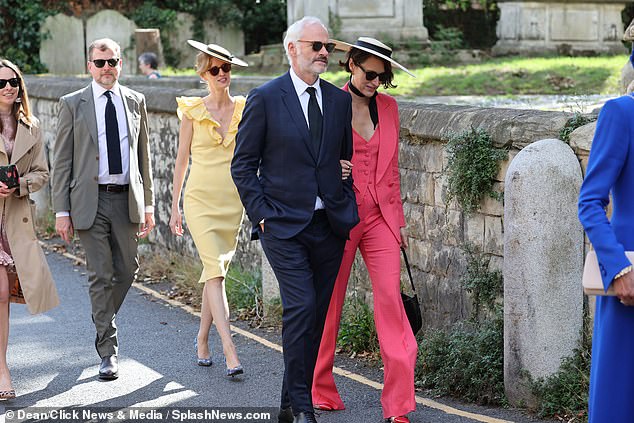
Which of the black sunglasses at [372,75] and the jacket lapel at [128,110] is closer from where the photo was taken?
the black sunglasses at [372,75]

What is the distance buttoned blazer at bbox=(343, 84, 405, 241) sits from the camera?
643cm

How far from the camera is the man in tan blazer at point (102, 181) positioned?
7.40m

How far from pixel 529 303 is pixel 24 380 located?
128 inches

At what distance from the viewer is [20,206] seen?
283 inches

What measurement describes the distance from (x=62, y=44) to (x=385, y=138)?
20515 millimetres

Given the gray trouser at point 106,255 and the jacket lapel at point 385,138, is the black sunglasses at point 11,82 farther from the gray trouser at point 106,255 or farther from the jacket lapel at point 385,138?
Answer: the jacket lapel at point 385,138

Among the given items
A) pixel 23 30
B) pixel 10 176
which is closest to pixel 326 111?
pixel 10 176

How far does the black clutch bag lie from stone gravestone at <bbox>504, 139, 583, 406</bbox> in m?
2.95

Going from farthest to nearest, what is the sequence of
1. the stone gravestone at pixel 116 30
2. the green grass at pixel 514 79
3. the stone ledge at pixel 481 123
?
the stone gravestone at pixel 116 30, the green grass at pixel 514 79, the stone ledge at pixel 481 123

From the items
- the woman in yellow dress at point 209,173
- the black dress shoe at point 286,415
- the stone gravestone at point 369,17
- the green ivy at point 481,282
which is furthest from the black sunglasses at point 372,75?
the stone gravestone at point 369,17

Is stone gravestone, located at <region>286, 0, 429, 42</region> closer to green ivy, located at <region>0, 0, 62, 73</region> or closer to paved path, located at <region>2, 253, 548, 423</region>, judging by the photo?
green ivy, located at <region>0, 0, 62, 73</region>

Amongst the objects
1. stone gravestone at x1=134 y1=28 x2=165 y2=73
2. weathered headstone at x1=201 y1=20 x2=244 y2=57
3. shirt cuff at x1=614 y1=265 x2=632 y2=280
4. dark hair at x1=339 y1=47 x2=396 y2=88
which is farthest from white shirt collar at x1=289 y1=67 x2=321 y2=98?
weathered headstone at x1=201 y1=20 x2=244 y2=57

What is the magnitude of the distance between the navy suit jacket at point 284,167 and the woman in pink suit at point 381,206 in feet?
1.53

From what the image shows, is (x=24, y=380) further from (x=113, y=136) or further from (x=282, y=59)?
(x=282, y=59)
